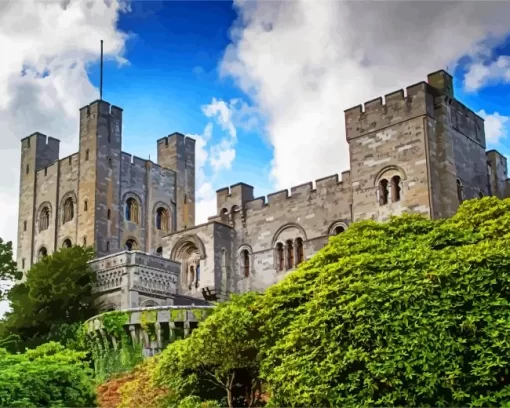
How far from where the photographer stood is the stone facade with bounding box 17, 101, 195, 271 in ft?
144

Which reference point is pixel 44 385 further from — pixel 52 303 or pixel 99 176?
pixel 99 176

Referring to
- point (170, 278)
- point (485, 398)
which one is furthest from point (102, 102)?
point (485, 398)

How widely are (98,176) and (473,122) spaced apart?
19873mm

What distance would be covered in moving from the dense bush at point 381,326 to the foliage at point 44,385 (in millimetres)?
2294

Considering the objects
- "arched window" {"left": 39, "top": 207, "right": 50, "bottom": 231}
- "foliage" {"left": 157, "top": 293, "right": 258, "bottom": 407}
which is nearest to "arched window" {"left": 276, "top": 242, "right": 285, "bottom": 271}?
"arched window" {"left": 39, "top": 207, "right": 50, "bottom": 231}

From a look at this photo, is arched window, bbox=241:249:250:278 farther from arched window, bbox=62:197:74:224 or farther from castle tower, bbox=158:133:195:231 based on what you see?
arched window, bbox=62:197:74:224

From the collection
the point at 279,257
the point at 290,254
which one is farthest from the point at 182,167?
the point at 290,254

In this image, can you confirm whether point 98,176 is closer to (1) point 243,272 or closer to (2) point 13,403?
(1) point 243,272

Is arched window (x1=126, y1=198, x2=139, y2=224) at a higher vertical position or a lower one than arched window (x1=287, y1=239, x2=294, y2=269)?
higher

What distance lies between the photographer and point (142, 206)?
46812 millimetres

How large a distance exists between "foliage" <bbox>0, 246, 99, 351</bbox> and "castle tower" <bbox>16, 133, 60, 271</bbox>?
15360 millimetres

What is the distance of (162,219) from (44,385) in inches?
1306

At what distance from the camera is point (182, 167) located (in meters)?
50.0

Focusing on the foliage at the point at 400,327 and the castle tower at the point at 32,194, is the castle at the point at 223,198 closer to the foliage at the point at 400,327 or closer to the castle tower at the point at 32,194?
the castle tower at the point at 32,194
